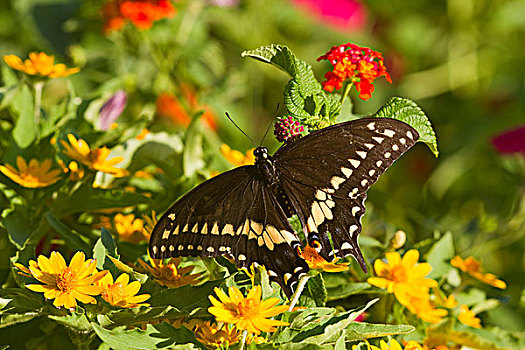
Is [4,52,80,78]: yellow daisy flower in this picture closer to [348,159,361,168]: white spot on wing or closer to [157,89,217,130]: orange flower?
[348,159,361,168]: white spot on wing

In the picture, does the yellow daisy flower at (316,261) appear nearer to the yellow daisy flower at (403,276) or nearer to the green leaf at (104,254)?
the yellow daisy flower at (403,276)

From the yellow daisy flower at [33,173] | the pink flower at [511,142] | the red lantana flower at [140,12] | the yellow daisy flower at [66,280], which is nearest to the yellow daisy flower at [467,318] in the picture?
the yellow daisy flower at [66,280]

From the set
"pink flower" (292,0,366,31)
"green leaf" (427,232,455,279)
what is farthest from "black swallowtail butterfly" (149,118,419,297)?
"pink flower" (292,0,366,31)

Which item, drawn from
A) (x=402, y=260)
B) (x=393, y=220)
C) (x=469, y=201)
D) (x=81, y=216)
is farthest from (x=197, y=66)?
(x=402, y=260)

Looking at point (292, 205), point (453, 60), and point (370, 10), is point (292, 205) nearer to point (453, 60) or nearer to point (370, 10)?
point (453, 60)

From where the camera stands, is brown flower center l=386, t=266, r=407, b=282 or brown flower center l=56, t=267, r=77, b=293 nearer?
brown flower center l=56, t=267, r=77, b=293

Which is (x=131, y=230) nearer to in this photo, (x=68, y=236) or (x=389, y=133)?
(x=68, y=236)
